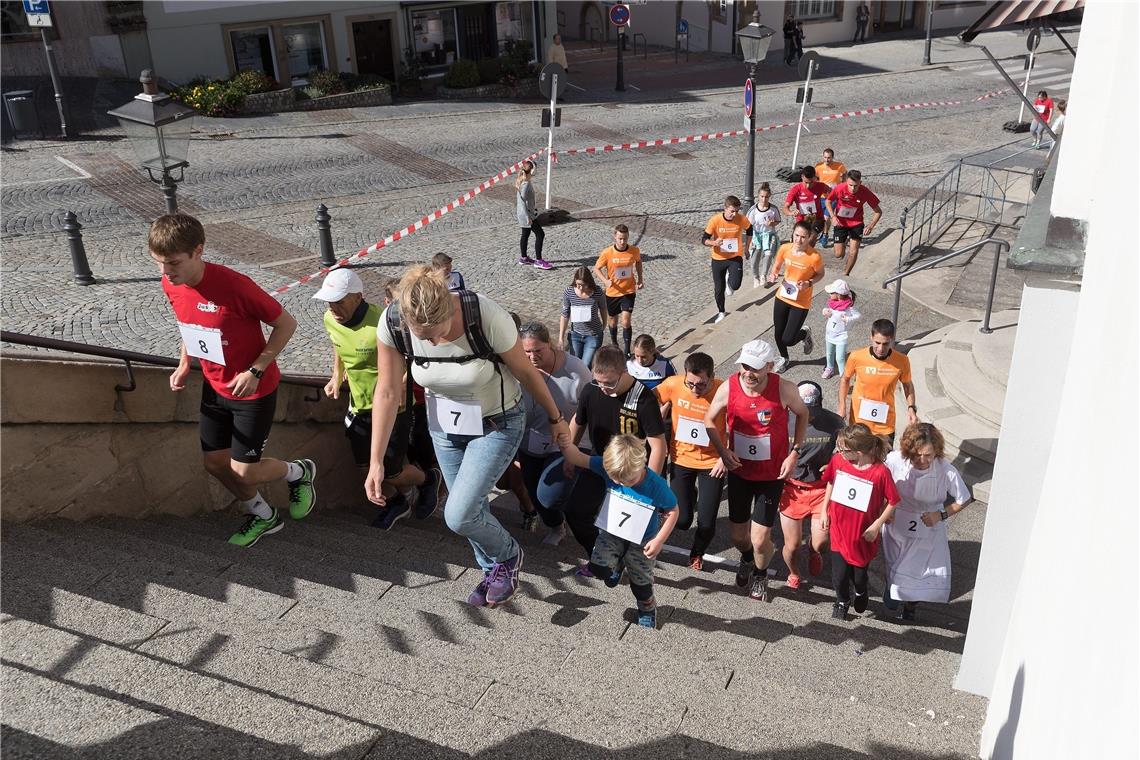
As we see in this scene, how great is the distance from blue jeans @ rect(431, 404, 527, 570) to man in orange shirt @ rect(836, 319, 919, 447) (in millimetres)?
3768

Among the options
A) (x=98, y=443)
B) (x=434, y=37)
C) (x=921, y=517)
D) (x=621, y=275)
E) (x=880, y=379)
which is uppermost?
(x=434, y=37)

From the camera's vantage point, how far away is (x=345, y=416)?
705cm

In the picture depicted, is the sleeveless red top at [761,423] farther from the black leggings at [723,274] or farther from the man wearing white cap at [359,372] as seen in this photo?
the black leggings at [723,274]

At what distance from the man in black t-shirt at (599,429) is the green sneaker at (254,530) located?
164cm

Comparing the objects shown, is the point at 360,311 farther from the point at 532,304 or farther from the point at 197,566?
the point at 532,304

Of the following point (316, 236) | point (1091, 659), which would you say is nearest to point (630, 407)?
point (1091, 659)

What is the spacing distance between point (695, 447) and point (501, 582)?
1.98 metres

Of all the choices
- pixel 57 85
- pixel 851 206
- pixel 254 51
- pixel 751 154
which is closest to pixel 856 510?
pixel 851 206

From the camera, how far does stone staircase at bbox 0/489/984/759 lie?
319 cm

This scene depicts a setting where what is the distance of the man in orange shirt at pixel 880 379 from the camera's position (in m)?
7.77

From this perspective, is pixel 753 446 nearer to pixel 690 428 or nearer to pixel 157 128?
pixel 690 428

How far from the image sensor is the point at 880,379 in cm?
780

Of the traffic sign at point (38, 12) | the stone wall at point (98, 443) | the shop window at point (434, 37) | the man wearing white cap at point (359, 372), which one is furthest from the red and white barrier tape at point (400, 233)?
the shop window at point (434, 37)

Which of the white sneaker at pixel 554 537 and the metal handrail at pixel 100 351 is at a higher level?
the metal handrail at pixel 100 351
